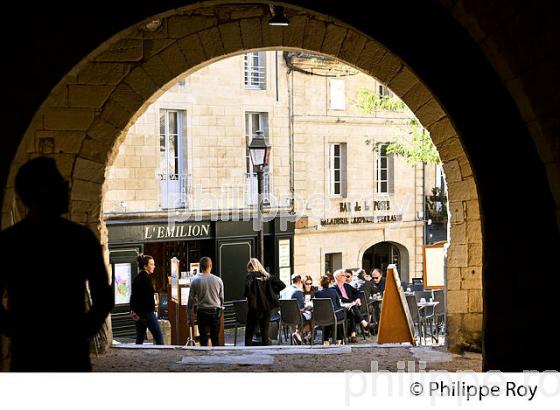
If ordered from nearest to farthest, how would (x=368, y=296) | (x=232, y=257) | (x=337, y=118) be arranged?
(x=368, y=296)
(x=232, y=257)
(x=337, y=118)

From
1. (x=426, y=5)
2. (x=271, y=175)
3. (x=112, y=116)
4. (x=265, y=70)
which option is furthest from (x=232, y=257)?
(x=426, y=5)

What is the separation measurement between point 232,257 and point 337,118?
3.53 m

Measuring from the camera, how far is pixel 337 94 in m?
17.9

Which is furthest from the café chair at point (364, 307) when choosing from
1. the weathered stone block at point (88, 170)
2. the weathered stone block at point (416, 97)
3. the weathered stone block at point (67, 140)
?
the weathered stone block at point (67, 140)

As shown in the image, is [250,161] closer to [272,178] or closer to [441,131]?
[272,178]

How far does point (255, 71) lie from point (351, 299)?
22.9 ft

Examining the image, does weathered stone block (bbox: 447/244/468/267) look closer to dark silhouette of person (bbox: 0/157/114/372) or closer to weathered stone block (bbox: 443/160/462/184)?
weathered stone block (bbox: 443/160/462/184)

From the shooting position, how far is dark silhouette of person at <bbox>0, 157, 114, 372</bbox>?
3.69m

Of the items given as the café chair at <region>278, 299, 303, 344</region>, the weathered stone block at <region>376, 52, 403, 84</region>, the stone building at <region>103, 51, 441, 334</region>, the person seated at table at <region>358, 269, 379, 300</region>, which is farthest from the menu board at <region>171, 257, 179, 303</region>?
the weathered stone block at <region>376, 52, 403, 84</region>

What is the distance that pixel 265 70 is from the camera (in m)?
16.9

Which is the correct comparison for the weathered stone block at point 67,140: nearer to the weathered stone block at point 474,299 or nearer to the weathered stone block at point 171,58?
the weathered stone block at point 171,58

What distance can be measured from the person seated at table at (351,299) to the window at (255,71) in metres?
6.45

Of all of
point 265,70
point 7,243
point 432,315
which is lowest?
point 432,315

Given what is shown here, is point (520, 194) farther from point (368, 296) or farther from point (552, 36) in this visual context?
point (368, 296)
